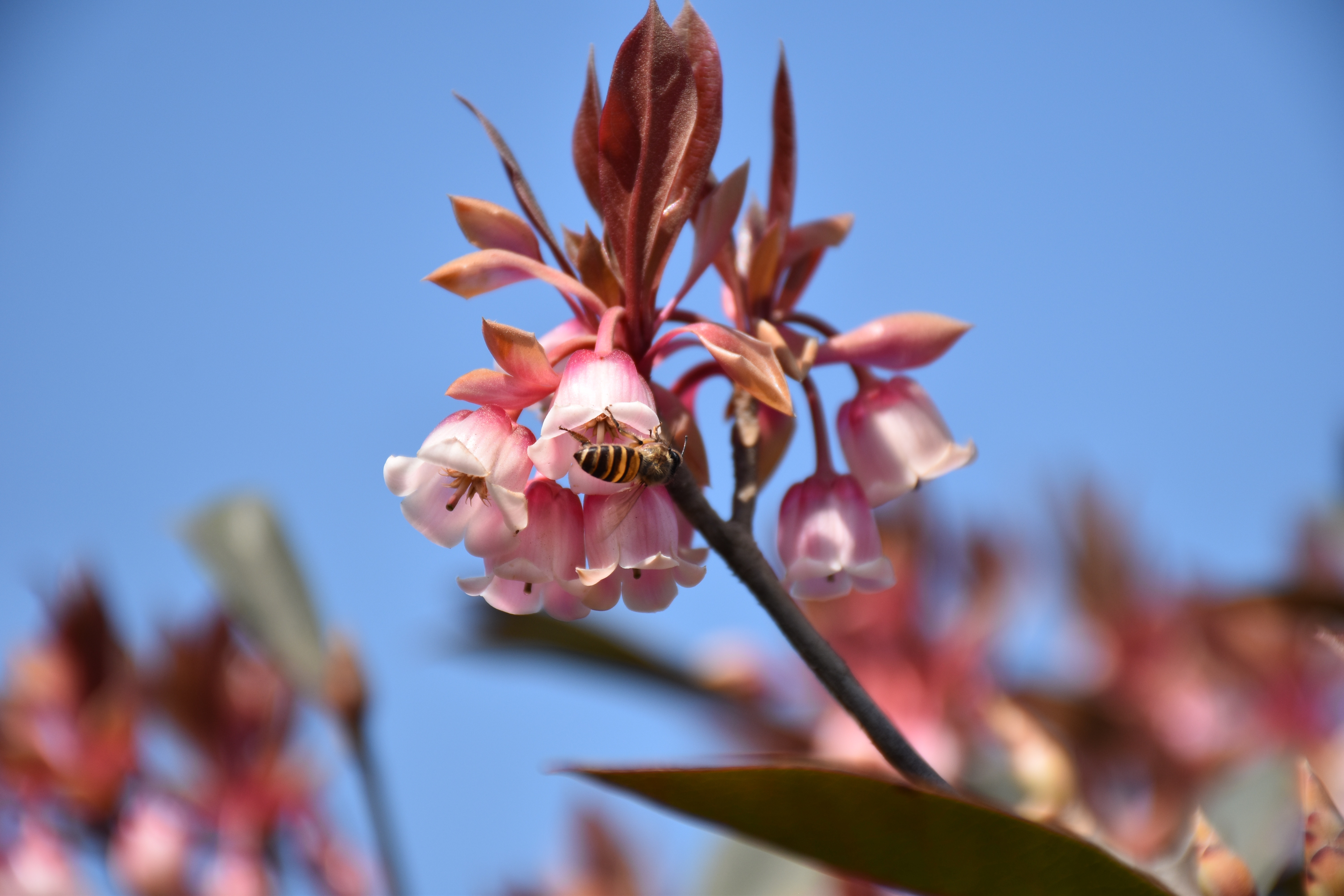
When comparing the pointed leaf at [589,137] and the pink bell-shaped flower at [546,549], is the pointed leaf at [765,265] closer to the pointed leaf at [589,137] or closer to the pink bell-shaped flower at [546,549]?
the pointed leaf at [589,137]

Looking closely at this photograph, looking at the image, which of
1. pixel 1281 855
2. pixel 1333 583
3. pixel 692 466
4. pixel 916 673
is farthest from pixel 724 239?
pixel 916 673

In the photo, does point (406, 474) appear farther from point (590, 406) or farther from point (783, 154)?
point (783, 154)

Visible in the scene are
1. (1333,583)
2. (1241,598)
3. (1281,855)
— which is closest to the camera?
(1281,855)

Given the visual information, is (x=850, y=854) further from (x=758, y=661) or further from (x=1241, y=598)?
(x=758, y=661)

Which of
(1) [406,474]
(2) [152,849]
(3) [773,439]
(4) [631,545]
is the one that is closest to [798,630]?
(4) [631,545]

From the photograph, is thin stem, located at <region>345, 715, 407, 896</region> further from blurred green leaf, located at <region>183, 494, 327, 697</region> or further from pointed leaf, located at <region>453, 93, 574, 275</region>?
pointed leaf, located at <region>453, 93, 574, 275</region>

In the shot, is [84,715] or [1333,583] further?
[84,715]

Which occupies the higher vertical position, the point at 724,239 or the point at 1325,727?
the point at 724,239
